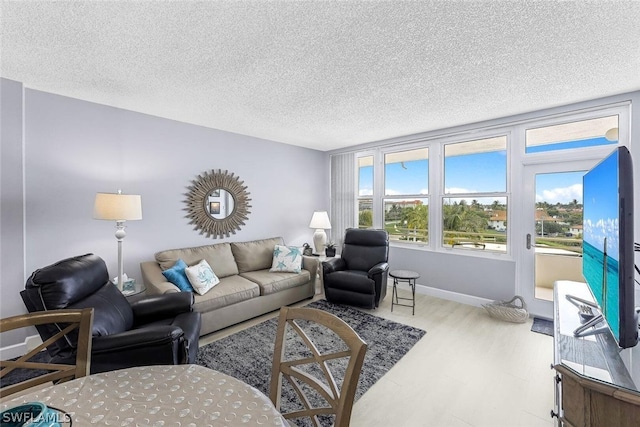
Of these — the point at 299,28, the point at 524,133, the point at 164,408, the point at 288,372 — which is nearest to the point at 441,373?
the point at 288,372

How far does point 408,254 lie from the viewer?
444 cm

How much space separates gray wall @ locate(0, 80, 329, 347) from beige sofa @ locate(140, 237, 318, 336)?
12.8 inches

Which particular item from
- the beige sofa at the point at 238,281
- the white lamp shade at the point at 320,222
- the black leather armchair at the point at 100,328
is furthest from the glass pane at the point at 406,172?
the black leather armchair at the point at 100,328

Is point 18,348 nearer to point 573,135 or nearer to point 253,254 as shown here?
point 253,254

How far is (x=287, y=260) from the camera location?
382 centimetres

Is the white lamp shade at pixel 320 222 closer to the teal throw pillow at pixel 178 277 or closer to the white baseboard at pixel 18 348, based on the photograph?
the teal throw pillow at pixel 178 277

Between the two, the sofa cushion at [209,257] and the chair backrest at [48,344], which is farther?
the sofa cushion at [209,257]

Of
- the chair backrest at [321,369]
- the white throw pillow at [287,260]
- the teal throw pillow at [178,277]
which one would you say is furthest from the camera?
the white throw pillow at [287,260]

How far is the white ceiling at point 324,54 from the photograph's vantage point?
158cm

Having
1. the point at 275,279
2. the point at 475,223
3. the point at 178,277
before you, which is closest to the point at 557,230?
the point at 475,223

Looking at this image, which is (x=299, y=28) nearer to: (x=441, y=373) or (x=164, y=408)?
(x=164, y=408)

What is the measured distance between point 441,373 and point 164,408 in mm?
2158

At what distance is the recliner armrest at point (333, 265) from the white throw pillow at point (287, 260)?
0.35 m

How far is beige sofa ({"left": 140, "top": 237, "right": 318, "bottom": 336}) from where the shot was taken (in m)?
2.83
